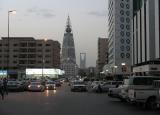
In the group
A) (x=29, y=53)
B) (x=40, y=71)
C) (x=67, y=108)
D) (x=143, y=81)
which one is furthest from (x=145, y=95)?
(x=29, y=53)

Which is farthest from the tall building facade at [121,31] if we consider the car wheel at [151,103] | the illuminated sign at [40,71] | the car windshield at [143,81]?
the car wheel at [151,103]

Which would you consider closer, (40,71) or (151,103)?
(151,103)

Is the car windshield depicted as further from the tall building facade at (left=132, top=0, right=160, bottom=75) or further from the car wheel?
the tall building facade at (left=132, top=0, right=160, bottom=75)

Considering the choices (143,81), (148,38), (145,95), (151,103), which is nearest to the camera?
(145,95)

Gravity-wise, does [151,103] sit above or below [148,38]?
below

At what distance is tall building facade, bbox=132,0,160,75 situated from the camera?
74250 millimetres

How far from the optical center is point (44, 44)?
18675 centimetres

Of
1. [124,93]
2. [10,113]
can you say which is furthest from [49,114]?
[124,93]

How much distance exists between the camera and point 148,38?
81625 millimetres

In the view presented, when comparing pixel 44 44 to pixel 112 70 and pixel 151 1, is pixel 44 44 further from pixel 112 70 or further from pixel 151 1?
pixel 151 1

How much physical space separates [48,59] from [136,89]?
167 meters

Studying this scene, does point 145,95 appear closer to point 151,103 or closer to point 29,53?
point 151,103

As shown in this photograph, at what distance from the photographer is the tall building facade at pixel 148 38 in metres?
74.2

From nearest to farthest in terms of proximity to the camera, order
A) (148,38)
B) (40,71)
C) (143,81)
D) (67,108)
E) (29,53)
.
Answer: (67,108), (143,81), (148,38), (40,71), (29,53)
